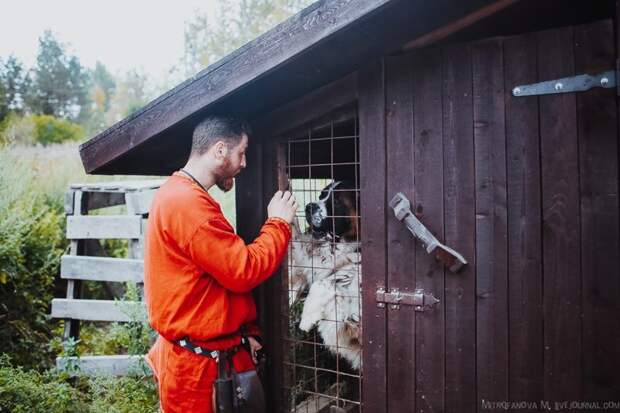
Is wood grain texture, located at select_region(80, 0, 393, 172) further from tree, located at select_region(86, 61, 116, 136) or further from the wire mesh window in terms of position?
tree, located at select_region(86, 61, 116, 136)

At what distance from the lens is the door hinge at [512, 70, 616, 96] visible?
2254mm

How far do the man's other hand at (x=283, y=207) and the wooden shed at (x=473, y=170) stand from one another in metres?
0.45

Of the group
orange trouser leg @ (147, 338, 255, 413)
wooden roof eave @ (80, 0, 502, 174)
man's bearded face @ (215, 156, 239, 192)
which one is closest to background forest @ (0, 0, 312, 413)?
orange trouser leg @ (147, 338, 255, 413)

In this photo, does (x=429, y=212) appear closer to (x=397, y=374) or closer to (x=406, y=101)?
(x=406, y=101)

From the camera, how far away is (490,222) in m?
2.54

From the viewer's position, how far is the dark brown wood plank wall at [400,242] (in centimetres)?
279

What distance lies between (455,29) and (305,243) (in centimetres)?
192

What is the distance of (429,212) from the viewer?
271 cm

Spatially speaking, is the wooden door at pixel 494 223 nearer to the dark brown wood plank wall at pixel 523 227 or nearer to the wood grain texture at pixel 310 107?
the dark brown wood plank wall at pixel 523 227

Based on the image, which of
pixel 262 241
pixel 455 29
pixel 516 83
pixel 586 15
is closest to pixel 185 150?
pixel 262 241

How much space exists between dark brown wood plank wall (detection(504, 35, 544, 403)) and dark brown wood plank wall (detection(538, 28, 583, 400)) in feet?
0.12

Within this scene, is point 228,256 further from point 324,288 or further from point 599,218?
point 599,218

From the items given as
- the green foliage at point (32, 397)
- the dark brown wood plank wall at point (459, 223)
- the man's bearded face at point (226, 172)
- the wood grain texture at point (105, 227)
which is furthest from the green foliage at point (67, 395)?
the dark brown wood plank wall at point (459, 223)

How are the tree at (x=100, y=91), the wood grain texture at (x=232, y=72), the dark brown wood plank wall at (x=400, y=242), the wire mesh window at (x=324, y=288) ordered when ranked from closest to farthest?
the wood grain texture at (x=232, y=72) → the dark brown wood plank wall at (x=400, y=242) → the wire mesh window at (x=324, y=288) → the tree at (x=100, y=91)
